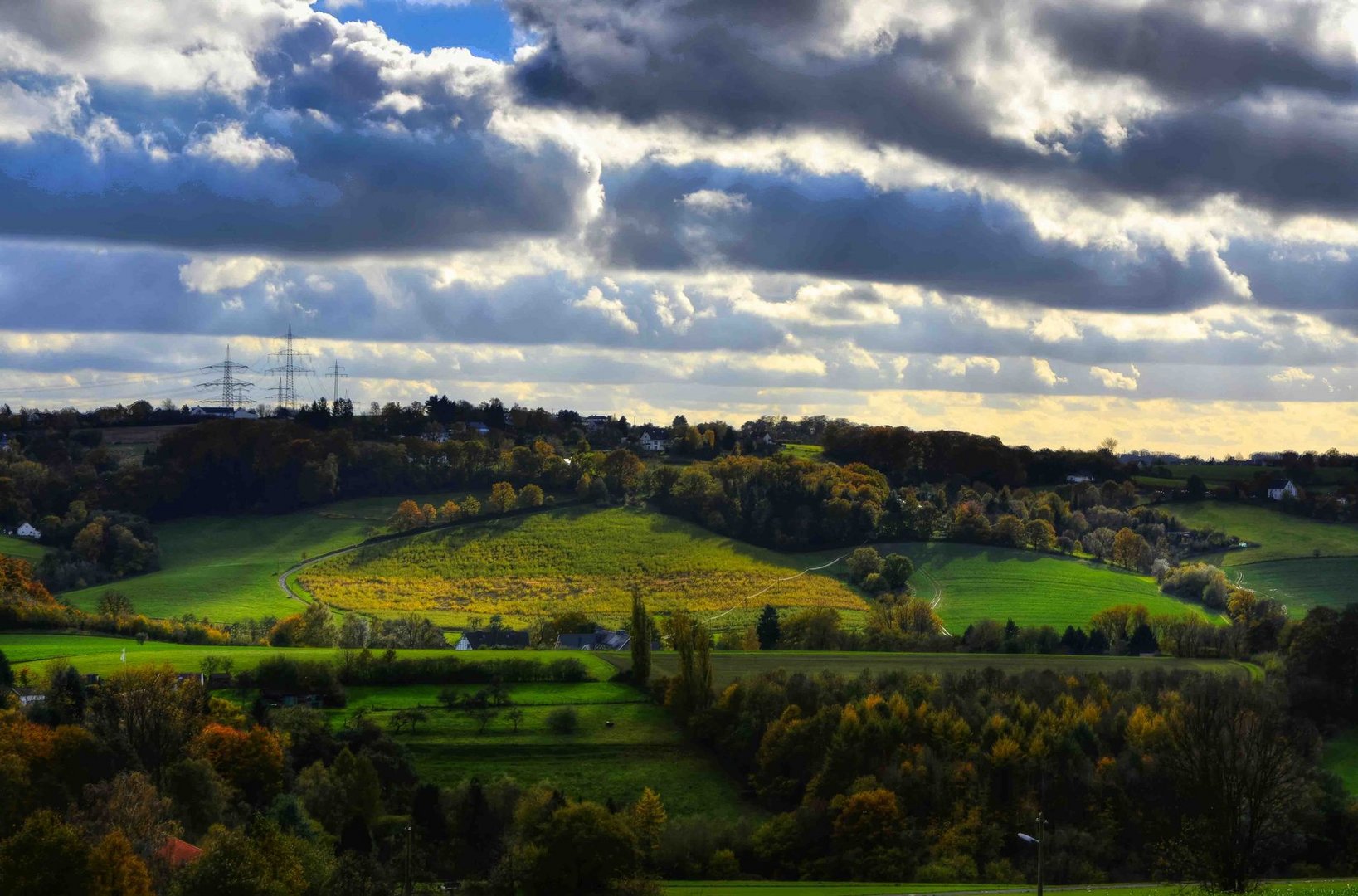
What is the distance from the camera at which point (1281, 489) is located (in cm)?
17138

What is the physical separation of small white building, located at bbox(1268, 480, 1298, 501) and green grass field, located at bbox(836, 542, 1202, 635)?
29.6m

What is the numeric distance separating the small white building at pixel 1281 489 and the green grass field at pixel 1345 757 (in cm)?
7840

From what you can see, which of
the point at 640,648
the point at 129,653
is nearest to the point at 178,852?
the point at 640,648

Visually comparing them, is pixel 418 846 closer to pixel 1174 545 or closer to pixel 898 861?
pixel 898 861

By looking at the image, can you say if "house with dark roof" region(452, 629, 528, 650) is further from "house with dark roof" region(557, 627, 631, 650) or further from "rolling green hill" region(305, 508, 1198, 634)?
"rolling green hill" region(305, 508, 1198, 634)

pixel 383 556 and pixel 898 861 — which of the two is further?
pixel 383 556

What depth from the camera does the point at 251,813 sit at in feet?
234

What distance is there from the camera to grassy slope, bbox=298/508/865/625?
138500 mm

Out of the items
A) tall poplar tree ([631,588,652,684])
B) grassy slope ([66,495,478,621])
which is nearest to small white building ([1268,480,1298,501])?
grassy slope ([66,495,478,621])

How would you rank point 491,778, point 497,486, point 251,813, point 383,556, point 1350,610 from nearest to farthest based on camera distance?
point 251,813, point 491,778, point 1350,610, point 383,556, point 497,486

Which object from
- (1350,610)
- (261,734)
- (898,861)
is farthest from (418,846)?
(1350,610)

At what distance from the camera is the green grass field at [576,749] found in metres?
82.9

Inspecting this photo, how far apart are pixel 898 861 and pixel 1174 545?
9544 cm

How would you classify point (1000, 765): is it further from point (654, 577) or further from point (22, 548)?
point (22, 548)
